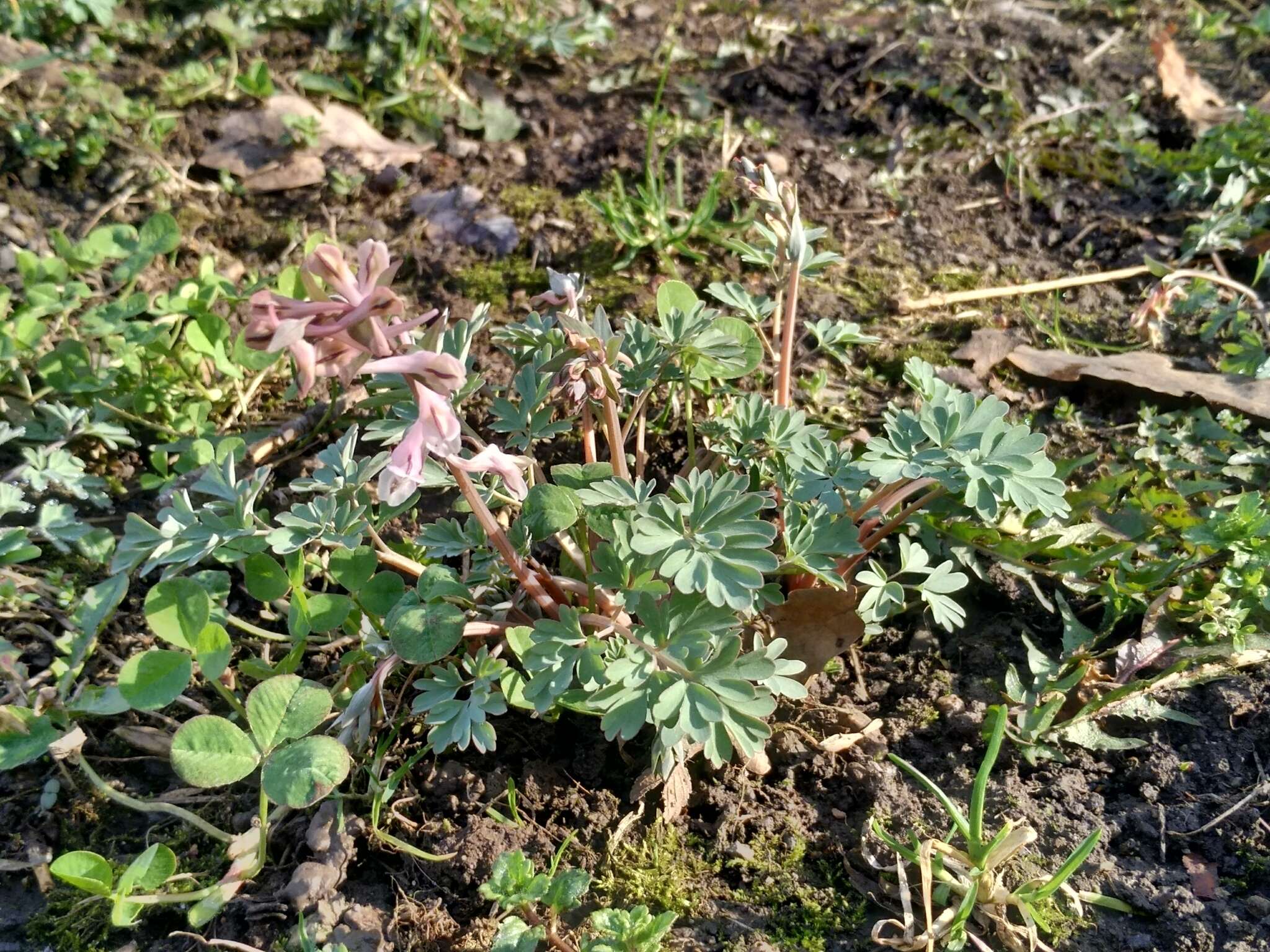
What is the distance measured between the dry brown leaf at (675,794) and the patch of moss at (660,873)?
0.03m

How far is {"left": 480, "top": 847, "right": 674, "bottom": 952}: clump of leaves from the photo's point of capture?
70.9 inches

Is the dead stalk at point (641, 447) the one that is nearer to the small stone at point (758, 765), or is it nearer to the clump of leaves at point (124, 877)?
the small stone at point (758, 765)

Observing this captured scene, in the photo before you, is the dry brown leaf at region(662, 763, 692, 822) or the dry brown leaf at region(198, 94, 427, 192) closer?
the dry brown leaf at region(662, 763, 692, 822)

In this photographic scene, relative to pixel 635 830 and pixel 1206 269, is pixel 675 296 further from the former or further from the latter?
pixel 1206 269

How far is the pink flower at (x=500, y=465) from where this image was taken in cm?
188

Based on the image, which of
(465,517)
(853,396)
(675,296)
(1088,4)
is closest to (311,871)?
(465,517)

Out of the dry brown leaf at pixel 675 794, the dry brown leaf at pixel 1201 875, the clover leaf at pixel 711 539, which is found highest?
the clover leaf at pixel 711 539

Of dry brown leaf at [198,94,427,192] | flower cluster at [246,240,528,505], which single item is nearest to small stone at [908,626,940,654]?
flower cluster at [246,240,528,505]

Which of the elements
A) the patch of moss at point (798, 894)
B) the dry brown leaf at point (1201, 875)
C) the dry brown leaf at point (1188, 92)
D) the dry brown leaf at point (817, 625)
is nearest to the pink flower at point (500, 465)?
the dry brown leaf at point (817, 625)

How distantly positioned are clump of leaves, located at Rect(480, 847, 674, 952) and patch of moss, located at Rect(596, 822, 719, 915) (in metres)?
0.08

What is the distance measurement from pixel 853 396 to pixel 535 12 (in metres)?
2.71

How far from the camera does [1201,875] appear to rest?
6.72ft

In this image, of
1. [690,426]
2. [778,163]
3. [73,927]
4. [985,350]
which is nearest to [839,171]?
[778,163]

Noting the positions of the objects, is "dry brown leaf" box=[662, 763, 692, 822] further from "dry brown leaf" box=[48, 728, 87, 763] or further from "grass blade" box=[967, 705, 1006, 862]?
"dry brown leaf" box=[48, 728, 87, 763]
